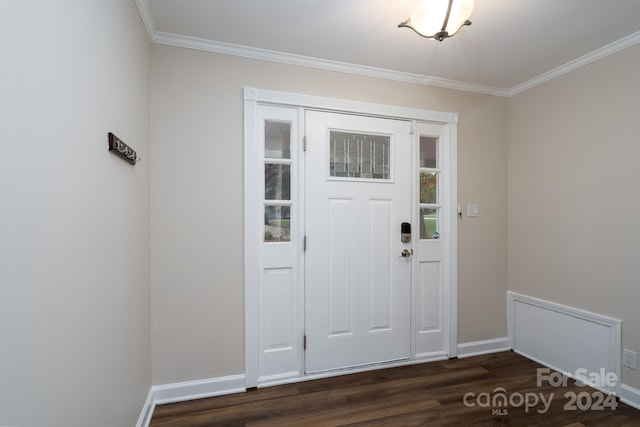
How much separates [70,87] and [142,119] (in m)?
0.98

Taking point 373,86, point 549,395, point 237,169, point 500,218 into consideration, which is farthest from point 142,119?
point 549,395

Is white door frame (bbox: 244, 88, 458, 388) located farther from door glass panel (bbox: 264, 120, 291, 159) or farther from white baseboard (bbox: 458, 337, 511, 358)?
white baseboard (bbox: 458, 337, 511, 358)

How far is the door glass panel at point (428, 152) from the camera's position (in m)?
2.81

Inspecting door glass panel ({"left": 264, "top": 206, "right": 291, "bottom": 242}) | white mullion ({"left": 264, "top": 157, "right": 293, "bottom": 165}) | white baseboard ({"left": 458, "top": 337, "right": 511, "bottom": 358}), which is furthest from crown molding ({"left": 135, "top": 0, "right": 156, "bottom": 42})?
white baseboard ({"left": 458, "top": 337, "right": 511, "bottom": 358})

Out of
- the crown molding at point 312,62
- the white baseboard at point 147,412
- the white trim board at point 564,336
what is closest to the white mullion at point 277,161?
the crown molding at point 312,62

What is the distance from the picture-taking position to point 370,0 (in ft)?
5.70

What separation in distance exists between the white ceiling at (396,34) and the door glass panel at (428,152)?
0.56 meters

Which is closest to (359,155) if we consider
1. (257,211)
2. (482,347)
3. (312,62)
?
(312,62)

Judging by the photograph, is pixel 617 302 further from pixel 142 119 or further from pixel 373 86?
pixel 142 119

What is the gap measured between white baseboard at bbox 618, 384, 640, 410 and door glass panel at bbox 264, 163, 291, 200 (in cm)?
281

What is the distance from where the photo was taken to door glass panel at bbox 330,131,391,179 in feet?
8.31

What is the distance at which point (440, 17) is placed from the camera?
1.59 metres

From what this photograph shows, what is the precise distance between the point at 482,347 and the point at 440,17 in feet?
9.31

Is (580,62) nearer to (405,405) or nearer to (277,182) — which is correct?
(277,182)
